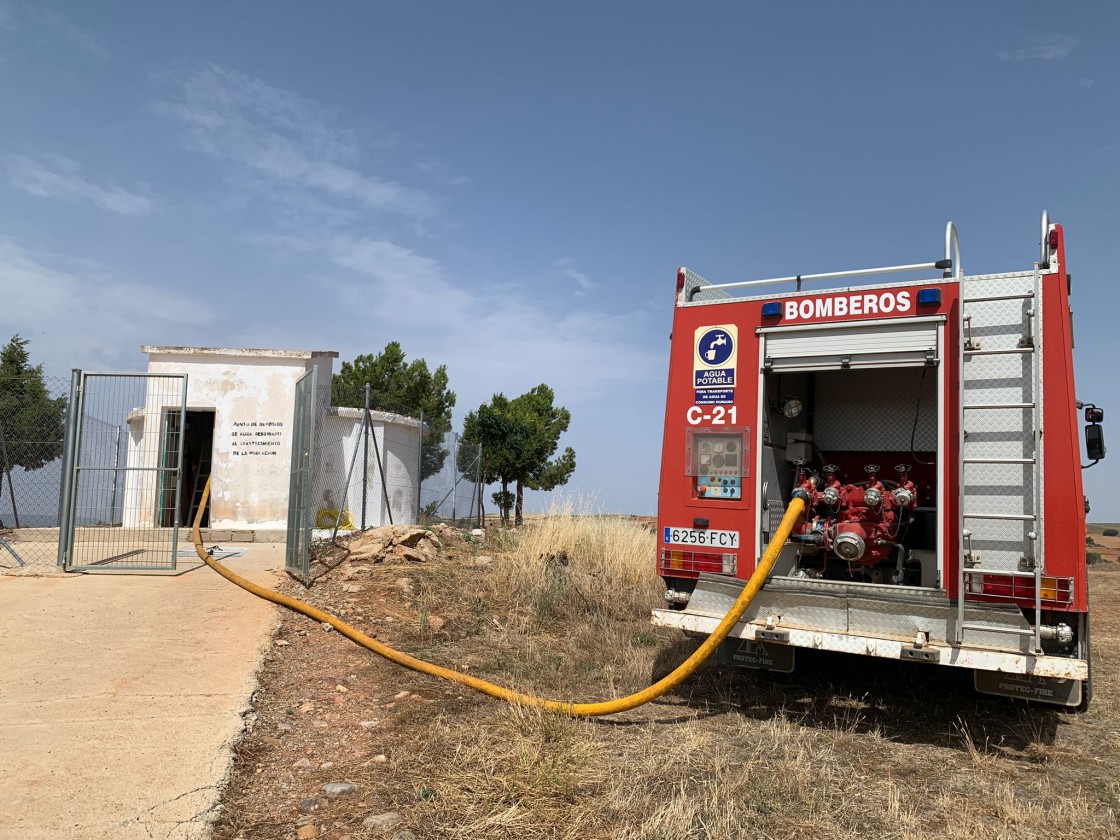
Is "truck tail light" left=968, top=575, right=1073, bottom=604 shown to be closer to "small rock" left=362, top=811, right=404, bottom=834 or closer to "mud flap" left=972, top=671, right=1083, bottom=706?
"mud flap" left=972, top=671, right=1083, bottom=706

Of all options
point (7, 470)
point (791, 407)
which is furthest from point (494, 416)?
point (791, 407)

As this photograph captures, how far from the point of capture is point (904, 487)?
227 inches

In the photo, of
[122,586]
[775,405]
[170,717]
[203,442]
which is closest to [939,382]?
[775,405]

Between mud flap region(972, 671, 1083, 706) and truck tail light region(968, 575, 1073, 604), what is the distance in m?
0.45

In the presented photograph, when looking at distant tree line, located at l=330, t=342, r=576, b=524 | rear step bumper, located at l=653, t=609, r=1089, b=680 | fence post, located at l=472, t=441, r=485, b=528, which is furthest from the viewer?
distant tree line, located at l=330, t=342, r=576, b=524

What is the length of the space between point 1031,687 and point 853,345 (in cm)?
238

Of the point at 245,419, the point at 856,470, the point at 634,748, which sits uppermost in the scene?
the point at 245,419

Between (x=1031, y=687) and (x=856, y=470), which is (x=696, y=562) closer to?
(x=1031, y=687)

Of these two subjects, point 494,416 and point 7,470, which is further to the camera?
point 494,416

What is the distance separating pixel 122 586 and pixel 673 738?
627 cm

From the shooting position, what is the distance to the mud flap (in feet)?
15.6

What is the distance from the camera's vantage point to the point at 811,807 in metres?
4.01

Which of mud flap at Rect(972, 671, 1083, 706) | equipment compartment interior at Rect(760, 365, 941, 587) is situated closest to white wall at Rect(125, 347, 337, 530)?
equipment compartment interior at Rect(760, 365, 941, 587)

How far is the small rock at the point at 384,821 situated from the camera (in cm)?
391
